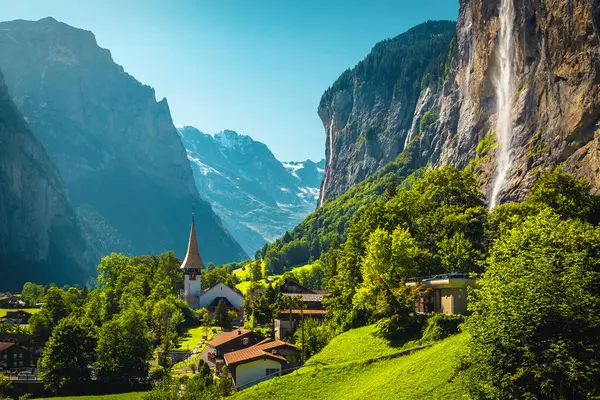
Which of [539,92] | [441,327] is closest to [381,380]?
[441,327]

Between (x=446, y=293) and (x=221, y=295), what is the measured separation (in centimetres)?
8700

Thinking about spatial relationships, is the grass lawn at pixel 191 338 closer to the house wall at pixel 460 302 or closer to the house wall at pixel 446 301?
the house wall at pixel 446 301

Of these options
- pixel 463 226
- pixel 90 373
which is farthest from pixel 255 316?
pixel 463 226

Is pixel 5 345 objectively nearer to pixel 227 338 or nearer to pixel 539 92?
pixel 227 338

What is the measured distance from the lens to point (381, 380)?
41.9 m

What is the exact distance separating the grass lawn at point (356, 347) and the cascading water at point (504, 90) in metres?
68.6

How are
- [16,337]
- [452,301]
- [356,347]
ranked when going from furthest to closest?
[16,337] < [356,347] < [452,301]

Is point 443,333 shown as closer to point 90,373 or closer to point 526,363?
point 526,363

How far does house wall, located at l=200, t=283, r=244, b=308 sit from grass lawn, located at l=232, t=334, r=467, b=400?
76349 millimetres

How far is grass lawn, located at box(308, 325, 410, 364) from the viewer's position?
1959 inches

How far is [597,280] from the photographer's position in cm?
3422

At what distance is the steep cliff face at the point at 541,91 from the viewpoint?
90750 millimetres

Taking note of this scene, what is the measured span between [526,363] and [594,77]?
72.4m

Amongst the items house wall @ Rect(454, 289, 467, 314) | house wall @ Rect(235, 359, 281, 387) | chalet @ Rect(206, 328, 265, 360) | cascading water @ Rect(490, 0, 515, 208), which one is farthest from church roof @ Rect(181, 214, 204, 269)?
house wall @ Rect(454, 289, 467, 314)
